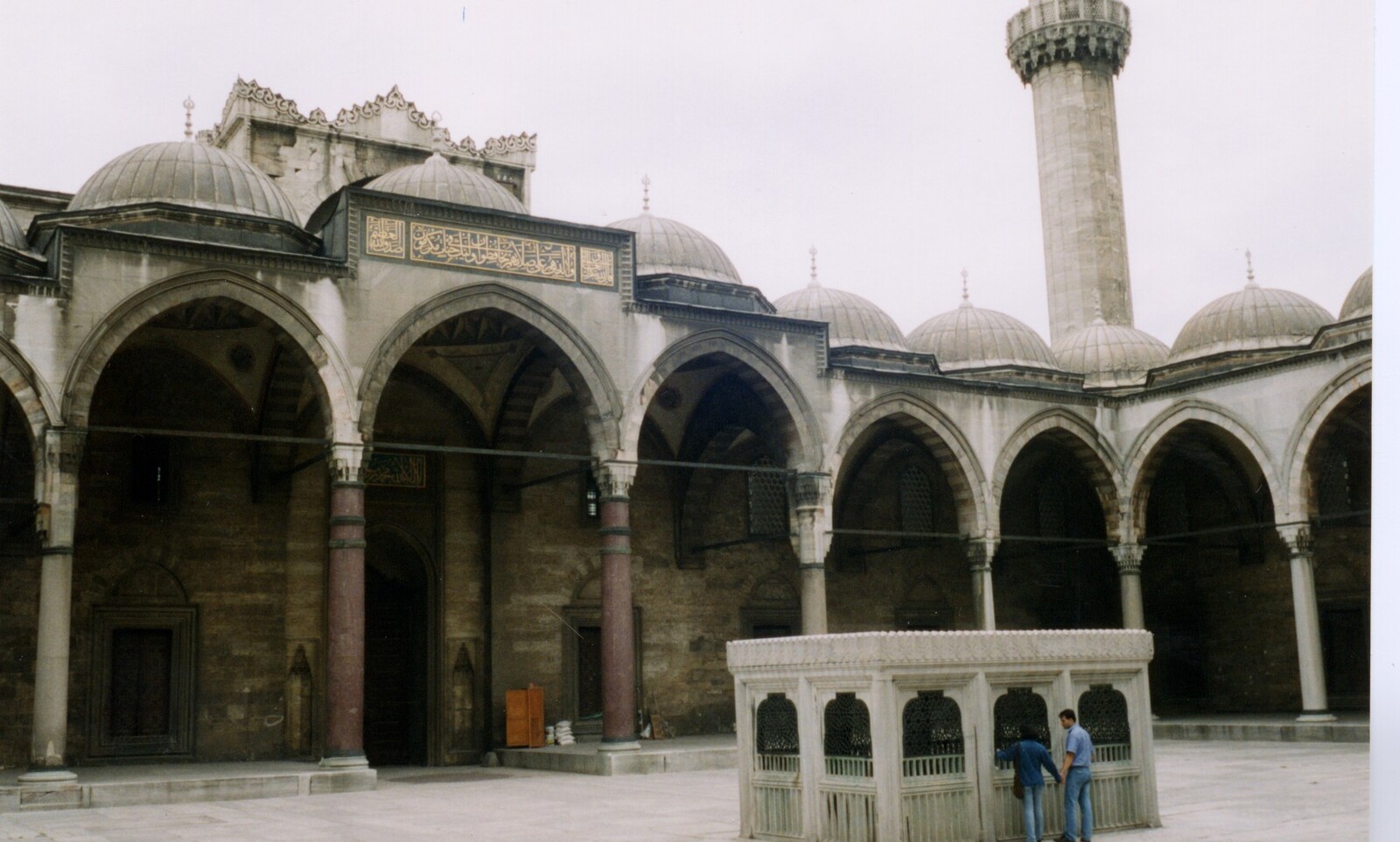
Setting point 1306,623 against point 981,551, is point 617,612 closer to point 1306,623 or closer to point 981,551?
point 981,551

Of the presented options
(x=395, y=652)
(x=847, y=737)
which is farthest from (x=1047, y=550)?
(x=847, y=737)

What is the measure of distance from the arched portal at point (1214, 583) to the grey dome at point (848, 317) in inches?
189

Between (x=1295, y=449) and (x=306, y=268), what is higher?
(x=306, y=268)

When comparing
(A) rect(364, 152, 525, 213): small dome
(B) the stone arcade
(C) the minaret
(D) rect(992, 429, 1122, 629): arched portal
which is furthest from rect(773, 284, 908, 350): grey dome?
(C) the minaret

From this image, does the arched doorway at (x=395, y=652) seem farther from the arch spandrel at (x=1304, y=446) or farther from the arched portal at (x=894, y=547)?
the arch spandrel at (x=1304, y=446)

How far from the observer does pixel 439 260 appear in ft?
51.1

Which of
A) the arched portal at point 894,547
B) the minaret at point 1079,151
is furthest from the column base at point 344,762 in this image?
the minaret at point 1079,151

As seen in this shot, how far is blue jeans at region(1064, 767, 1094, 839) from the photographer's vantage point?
8.64 meters

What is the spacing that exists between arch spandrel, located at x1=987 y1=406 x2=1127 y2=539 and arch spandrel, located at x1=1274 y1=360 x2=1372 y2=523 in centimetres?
265

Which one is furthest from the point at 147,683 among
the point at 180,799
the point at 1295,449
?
the point at 1295,449

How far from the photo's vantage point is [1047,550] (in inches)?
952

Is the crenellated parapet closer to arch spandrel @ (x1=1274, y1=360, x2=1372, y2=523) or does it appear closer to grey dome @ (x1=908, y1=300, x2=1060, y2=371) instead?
grey dome @ (x1=908, y1=300, x2=1060, y2=371)

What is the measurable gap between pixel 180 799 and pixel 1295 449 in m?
15.0

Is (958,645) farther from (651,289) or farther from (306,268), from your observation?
(651,289)
